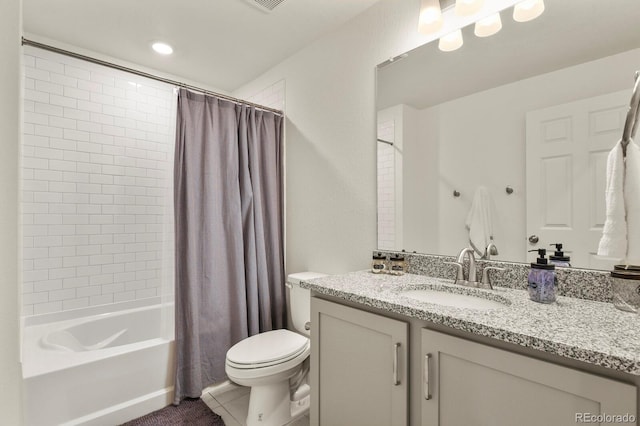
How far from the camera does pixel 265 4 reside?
1845 mm

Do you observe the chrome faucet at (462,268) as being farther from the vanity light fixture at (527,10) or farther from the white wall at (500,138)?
the vanity light fixture at (527,10)

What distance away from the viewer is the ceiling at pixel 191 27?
6.15 feet

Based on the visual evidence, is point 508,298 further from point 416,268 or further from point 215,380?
point 215,380

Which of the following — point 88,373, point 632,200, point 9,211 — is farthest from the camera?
point 88,373

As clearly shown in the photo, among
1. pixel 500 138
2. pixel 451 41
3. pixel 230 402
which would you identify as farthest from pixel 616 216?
pixel 230 402

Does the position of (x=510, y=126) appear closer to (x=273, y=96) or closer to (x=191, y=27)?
(x=273, y=96)

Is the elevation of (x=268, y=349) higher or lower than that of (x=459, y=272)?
lower

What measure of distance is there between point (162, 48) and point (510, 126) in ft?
7.63

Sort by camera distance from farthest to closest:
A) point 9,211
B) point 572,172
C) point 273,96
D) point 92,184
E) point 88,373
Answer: point 273,96 < point 92,184 < point 88,373 < point 572,172 < point 9,211

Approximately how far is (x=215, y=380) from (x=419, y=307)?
5.34ft

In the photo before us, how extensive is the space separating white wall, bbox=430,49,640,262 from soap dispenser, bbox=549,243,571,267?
3.9 inches

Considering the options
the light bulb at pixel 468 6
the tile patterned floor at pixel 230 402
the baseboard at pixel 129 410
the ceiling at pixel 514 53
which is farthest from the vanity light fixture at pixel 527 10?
the baseboard at pixel 129 410

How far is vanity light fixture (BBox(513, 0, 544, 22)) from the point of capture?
1.30 m

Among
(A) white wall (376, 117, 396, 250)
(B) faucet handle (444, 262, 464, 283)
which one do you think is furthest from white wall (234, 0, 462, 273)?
(B) faucet handle (444, 262, 464, 283)
